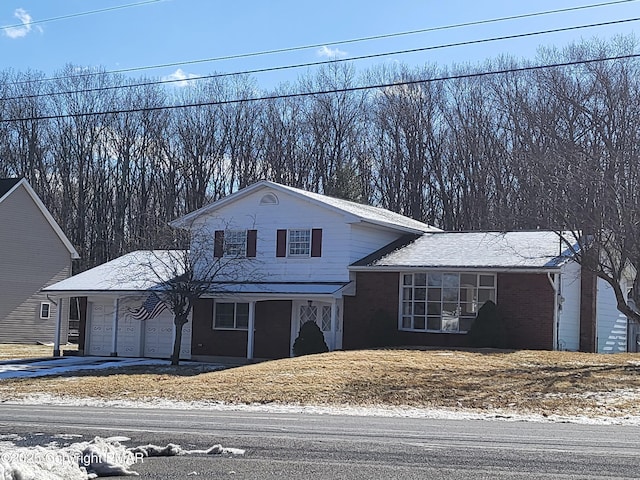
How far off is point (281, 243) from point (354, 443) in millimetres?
22121

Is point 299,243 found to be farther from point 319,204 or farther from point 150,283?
point 150,283

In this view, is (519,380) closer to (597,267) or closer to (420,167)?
(597,267)

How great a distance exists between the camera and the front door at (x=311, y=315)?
34062 millimetres

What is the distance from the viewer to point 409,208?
59.0 metres

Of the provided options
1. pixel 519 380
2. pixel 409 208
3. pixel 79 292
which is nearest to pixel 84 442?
pixel 519 380

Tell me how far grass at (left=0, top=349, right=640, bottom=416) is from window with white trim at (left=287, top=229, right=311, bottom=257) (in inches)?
284

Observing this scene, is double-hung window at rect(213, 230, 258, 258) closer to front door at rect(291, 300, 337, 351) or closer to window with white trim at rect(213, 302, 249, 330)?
window with white trim at rect(213, 302, 249, 330)

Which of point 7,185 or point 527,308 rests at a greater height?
point 7,185

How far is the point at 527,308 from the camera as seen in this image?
101ft

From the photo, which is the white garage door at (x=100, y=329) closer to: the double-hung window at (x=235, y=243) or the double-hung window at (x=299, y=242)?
the double-hung window at (x=235, y=243)

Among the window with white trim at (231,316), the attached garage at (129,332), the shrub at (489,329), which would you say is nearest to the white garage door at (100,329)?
the attached garage at (129,332)

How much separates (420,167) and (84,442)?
4754 centimetres

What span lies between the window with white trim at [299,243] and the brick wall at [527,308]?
727 centimetres

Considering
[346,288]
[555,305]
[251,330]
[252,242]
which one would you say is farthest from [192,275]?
[555,305]
